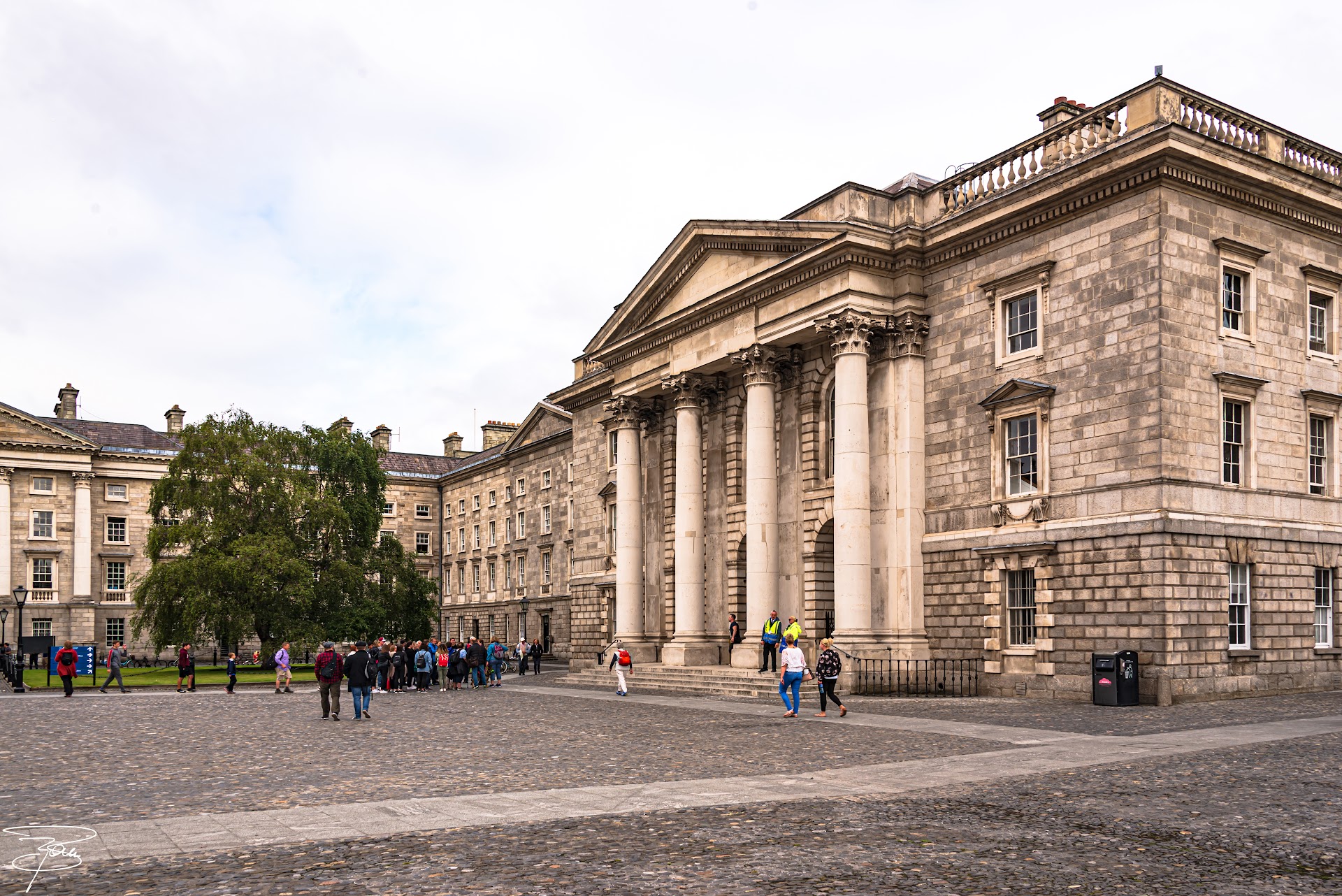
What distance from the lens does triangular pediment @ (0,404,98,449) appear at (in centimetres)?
7981

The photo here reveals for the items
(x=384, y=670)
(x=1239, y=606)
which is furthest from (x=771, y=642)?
(x=384, y=670)

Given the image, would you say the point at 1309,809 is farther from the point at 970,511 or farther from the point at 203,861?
the point at 970,511

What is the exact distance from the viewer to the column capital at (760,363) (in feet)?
116

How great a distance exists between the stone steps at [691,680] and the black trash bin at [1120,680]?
27.7 feet

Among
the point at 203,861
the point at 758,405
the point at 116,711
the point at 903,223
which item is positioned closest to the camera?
the point at 203,861

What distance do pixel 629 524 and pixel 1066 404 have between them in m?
18.7

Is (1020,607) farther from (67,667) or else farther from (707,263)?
(67,667)

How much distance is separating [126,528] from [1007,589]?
71718 mm

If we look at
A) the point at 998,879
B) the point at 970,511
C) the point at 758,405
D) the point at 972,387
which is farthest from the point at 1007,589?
the point at 998,879

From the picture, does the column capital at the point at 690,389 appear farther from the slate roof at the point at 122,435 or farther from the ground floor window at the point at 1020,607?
the slate roof at the point at 122,435

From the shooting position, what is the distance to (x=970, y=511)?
30188 mm

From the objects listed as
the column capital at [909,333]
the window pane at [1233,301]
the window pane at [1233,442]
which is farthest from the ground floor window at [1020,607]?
the window pane at [1233,301]

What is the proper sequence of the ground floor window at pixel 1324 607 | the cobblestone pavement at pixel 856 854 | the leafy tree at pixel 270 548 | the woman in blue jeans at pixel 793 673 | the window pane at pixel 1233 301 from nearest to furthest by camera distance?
the cobblestone pavement at pixel 856 854 → the woman in blue jeans at pixel 793 673 → the window pane at pixel 1233 301 → the ground floor window at pixel 1324 607 → the leafy tree at pixel 270 548

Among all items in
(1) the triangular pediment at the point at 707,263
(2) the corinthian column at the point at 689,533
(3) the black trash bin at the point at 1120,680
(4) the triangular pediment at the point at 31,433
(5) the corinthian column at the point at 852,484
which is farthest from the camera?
(4) the triangular pediment at the point at 31,433
